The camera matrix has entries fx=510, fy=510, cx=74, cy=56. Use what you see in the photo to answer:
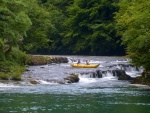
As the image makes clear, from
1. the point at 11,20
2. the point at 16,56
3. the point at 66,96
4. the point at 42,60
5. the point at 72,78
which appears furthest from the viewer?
the point at 42,60

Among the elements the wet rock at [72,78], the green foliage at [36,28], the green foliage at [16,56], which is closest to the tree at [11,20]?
the green foliage at [16,56]

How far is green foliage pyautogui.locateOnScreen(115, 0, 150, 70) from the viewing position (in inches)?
1754

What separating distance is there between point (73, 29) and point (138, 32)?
45159mm

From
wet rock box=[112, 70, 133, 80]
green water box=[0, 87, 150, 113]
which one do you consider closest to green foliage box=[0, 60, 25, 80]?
green water box=[0, 87, 150, 113]

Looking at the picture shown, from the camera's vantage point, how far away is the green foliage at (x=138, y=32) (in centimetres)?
4456

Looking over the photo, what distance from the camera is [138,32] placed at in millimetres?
45625

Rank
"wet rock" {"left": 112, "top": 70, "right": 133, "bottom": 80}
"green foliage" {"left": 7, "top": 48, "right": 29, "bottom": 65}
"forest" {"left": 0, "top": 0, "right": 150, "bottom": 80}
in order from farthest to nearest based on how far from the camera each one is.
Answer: "wet rock" {"left": 112, "top": 70, "right": 133, "bottom": 80}
"green foliage" {"left": 7, "top": 48, "right": 29, "bottom": 65}
"forest" {"left": 0, "top": 0, "right": 150, "bottom": 80}

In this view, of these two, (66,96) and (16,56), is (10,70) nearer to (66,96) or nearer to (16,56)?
(16,56)

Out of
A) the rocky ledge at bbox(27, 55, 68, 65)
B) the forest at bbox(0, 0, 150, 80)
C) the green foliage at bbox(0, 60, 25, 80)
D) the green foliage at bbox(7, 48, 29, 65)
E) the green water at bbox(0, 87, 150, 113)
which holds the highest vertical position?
the forest at bbox(0, 0, 150, 80)

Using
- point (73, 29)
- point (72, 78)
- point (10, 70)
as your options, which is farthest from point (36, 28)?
point (10, 70)

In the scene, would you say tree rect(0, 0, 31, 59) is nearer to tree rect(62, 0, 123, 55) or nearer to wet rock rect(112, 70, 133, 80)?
wet rock rect(112, 70, 133, 80)

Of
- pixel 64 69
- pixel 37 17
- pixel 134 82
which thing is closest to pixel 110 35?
pixel 37 17

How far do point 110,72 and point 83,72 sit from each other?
334cm

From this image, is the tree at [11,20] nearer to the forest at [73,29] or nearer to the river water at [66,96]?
the forest at [73,29]
